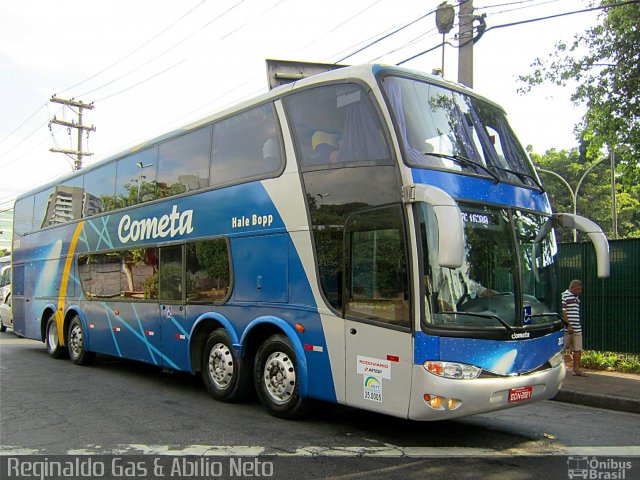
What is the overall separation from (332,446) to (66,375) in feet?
21.7

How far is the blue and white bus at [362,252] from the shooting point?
5.47 m

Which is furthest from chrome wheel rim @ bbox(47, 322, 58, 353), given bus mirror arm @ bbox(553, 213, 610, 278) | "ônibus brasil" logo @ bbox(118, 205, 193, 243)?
bus mirror arm @ bbox(553, 213, 610, 278)

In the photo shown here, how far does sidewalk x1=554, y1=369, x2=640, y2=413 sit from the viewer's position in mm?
8203

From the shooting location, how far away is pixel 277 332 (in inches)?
281

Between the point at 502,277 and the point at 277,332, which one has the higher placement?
the point at 502,277

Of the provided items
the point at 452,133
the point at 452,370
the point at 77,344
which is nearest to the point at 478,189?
the point at 452,133

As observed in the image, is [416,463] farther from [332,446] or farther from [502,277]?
[502,277]

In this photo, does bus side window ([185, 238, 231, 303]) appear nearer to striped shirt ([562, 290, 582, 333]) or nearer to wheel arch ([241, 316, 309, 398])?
wheel arch ([241, 316, 309, 398])

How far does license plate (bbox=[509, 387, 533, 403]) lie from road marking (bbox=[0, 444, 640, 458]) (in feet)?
1.70

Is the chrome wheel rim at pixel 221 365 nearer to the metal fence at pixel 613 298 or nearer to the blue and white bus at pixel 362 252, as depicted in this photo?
the blue and white bus at pixel 362 252

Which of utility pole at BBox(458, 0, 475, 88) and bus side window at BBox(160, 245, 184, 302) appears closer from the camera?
bus side window at BBox(160, 245, 184, 302)

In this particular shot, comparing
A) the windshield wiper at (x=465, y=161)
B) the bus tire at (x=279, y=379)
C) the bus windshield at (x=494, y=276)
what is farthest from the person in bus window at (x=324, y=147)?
the bus tire at (x=279, y=379)

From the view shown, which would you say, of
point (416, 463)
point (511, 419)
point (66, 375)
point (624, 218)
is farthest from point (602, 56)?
point (624, 218)

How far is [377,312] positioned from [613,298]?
7.29 m
